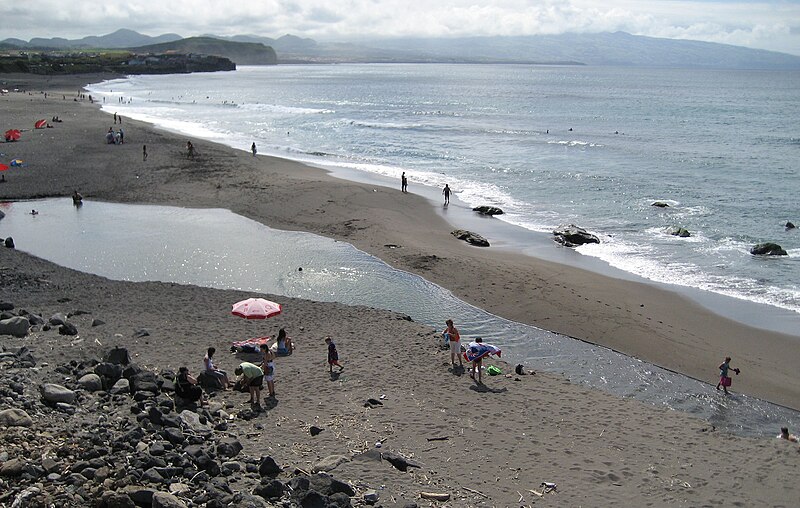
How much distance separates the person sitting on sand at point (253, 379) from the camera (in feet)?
44.0

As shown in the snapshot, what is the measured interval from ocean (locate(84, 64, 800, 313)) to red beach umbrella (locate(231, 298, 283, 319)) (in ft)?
47.2

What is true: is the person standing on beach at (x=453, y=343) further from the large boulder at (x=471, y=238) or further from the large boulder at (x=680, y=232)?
the large boulder at (x=680, y=232)

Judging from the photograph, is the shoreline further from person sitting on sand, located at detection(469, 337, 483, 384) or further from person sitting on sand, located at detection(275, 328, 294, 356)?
person sitting on sand, located at detection(275, 328, 294, 356)

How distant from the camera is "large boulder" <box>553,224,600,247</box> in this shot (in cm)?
2908

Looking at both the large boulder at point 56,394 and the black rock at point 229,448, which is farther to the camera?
the large boulder at point 56,394

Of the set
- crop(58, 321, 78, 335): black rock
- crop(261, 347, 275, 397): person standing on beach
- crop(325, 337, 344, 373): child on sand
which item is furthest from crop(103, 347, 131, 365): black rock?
crop(325, 337, 344, 373): child on sand

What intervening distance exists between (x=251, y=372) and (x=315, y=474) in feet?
11.9

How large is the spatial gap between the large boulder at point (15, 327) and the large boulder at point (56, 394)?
4565mm

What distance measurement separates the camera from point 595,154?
56438mm

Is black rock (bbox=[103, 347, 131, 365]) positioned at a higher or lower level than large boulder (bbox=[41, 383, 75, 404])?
lower

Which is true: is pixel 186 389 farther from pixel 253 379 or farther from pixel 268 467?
pixel 268 467

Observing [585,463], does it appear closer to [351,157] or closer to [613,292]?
[613,292]

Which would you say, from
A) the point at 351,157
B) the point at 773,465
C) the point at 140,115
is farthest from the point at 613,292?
the point at 140,115

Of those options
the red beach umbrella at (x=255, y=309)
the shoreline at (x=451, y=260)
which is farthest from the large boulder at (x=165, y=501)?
the shoreline at (x=451, y=260)
